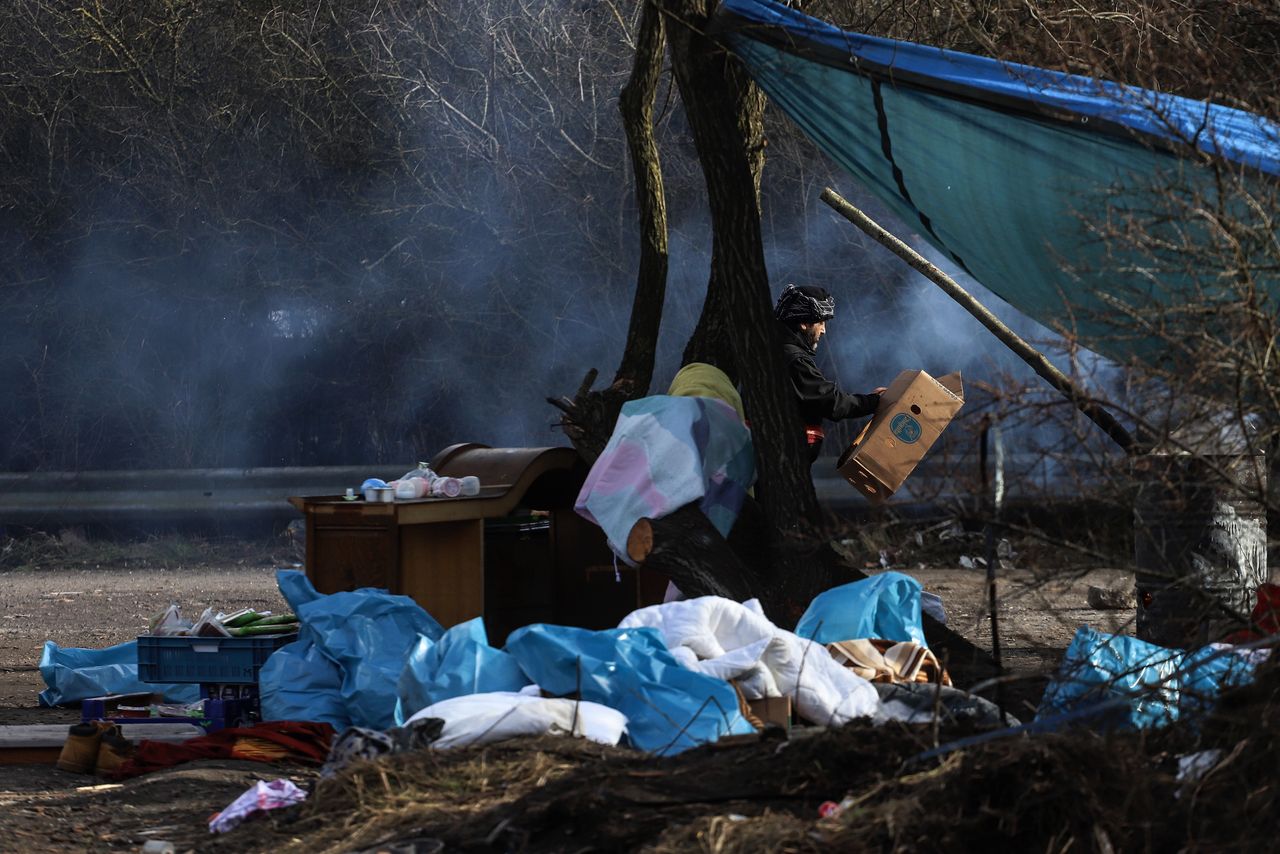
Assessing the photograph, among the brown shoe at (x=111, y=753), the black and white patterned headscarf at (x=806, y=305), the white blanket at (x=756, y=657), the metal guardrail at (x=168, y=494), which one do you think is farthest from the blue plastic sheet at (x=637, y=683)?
the metal guardrail at (x=168, y=494)

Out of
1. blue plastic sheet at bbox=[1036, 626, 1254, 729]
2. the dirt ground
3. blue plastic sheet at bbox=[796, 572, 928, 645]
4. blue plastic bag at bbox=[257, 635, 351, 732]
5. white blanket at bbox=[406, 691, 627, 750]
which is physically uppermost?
blue plastic sheet at bbox=[1036, 626, 1254, 729]

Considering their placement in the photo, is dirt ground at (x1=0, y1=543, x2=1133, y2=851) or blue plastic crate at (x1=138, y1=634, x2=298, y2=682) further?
blue plastic crate at (x1=138, y1=634, x2=298, y2=682)

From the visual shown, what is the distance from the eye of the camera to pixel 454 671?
4945 mm

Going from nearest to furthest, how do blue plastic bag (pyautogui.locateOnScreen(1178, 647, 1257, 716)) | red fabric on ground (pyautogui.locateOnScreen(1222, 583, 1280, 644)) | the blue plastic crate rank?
blue plastic bag (pyautogui.locateOnScreen(1178, 647, 1257, 716)) < red fabric on ground (pyautogui.locateOnScreen(1222, 583, 1280, 644)) < the blue plastic crate

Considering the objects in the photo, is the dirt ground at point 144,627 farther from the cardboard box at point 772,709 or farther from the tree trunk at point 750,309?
the tree trunk at point 750,309

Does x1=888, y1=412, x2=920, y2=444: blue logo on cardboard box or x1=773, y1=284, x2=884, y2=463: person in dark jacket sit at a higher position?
x1=773, y1=284, x2=884, y2=463: person in dark jacket

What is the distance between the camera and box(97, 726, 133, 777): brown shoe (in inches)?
208

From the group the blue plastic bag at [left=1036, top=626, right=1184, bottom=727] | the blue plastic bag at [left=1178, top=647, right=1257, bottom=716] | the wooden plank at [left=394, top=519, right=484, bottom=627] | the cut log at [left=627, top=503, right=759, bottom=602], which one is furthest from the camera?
the wooden plank at [left=394, top=519, right=484, bottom=627]

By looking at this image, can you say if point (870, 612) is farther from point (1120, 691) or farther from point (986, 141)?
point (1120, 691)

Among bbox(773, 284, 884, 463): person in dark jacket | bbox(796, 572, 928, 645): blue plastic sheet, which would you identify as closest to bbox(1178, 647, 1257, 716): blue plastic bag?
bbox(796, 572, 928, 645): blue plastic sheet

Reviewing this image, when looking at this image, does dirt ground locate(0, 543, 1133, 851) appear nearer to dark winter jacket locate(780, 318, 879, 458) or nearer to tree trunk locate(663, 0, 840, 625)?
tree trunk locate(663, 0, 840, 625)

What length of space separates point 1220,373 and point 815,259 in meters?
9.17

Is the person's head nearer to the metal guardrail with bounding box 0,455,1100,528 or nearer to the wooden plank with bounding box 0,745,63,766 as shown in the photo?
the wooden plank with bounding box 0,745,63,766

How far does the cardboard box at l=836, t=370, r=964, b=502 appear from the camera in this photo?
6.37 meters
